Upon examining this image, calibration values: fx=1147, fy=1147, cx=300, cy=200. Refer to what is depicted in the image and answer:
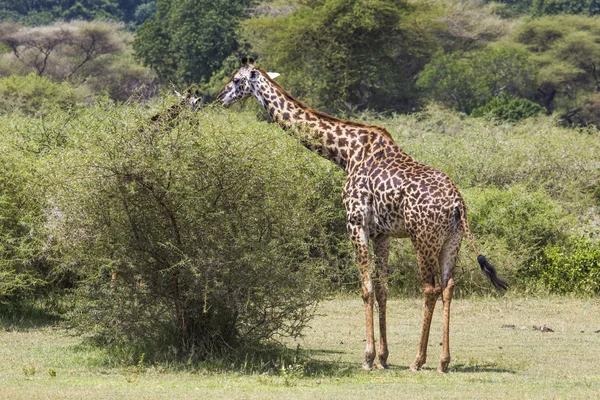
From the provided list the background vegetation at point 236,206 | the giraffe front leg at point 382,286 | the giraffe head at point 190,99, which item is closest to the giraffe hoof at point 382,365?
the giraffe front leg at point 382,286

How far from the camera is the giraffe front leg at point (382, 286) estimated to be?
11914mm

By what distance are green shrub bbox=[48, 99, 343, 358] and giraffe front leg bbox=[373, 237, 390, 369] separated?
644 millimetres

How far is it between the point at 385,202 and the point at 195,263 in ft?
6.72

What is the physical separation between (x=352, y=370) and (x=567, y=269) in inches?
370

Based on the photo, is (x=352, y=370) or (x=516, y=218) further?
(x=516, y=218)

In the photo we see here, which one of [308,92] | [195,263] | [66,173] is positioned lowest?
[195,263]

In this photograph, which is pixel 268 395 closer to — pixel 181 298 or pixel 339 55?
pixel 181 298

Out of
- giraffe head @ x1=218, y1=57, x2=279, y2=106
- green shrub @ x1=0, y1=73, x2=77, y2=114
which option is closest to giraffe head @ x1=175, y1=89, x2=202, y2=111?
giraffe head @ x1=218, y1=57, x2=279, y2=106

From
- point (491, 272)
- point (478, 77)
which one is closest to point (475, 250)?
point (491, 272)

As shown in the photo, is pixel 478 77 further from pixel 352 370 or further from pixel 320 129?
pixel 352 370

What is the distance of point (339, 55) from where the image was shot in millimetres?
44688

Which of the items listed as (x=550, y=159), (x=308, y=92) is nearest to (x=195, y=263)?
(x=550, y=159)

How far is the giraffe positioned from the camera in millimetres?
11445

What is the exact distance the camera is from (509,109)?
152 feet
